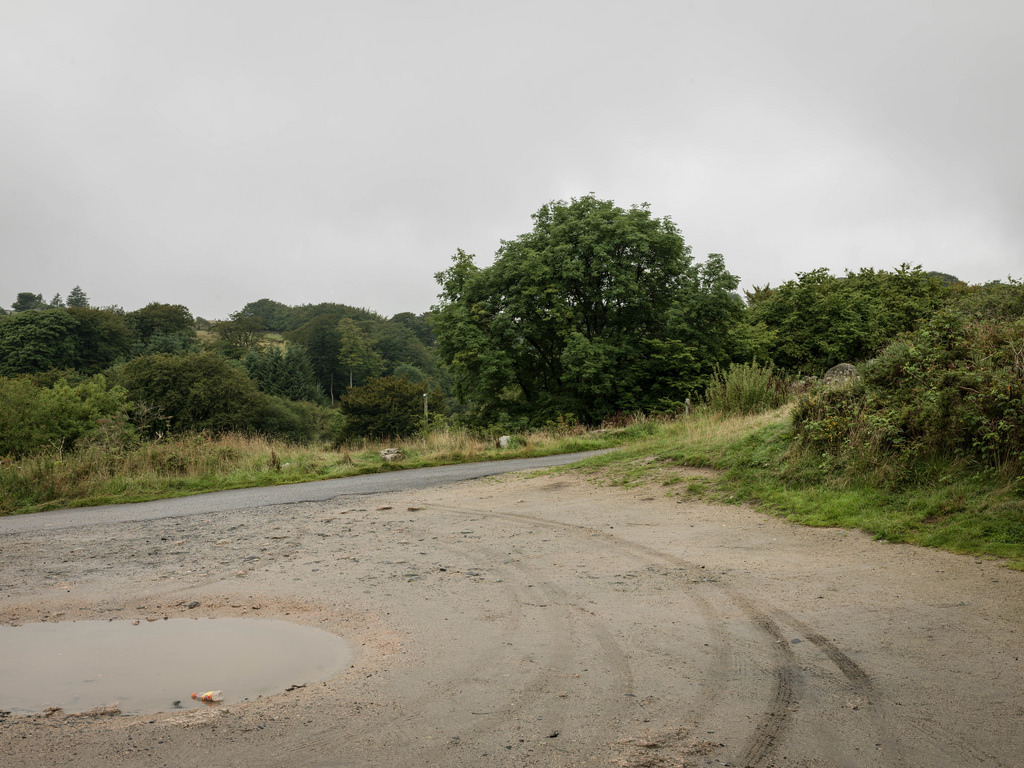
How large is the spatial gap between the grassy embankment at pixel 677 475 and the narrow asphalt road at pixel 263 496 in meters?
1.06

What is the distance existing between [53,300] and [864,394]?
19214 centimetres

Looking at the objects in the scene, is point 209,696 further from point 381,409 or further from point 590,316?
point 381,409

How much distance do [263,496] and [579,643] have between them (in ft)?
34.6

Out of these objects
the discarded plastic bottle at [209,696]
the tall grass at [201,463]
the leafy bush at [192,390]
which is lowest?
the discarded plastic bottle at [209,696]

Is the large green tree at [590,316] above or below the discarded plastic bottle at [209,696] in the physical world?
above

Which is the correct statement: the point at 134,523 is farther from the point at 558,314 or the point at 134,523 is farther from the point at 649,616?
the point at 558,314

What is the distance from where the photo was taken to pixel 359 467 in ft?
59.6

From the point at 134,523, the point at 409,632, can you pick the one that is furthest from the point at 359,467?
the point at 409,632

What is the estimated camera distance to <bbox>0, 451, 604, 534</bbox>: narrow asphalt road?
11586mm

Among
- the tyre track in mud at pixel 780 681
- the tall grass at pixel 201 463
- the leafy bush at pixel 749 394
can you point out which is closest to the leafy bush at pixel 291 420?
the tall grass at pixel 201 463

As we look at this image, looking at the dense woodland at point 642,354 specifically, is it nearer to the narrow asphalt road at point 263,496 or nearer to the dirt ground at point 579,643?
the dirt ground at point 579,643

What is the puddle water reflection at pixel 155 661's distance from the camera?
4.13 metres

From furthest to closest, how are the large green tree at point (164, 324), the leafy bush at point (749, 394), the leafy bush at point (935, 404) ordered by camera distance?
the large green tree at point (164, 324)
the leafy bush at point (749, 394)
the leafy bush at point (935, 404)

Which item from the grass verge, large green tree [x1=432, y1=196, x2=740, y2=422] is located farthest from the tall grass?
large green tree [x1=432, y1=196, x2=740, y2=422]
